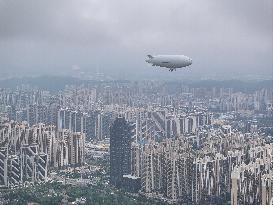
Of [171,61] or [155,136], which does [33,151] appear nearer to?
[155,136]

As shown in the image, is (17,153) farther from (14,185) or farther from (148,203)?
(148,203)

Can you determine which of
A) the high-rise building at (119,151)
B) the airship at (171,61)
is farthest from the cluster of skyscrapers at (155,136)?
the airship at (171,61)

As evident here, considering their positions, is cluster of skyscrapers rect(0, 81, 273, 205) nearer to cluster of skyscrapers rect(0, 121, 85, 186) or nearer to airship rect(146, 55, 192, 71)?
cluster of skyscrapers rect(0, 121, 85, 186)

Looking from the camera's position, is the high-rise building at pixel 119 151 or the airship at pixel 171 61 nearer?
the airship at pixel 171 61

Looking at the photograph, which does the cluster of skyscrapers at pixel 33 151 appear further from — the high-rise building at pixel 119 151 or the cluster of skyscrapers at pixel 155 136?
the high-rise building at pixel 119 151

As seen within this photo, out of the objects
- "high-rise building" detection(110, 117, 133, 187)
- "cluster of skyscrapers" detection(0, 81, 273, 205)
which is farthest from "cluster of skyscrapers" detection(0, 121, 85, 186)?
"high-rise building" detection(110, 117, 133, 187)

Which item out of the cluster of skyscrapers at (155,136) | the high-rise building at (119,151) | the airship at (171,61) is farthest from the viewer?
the high-rise building at (119,151)

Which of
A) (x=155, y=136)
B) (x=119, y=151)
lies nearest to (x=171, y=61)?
(x=119, y=151)
